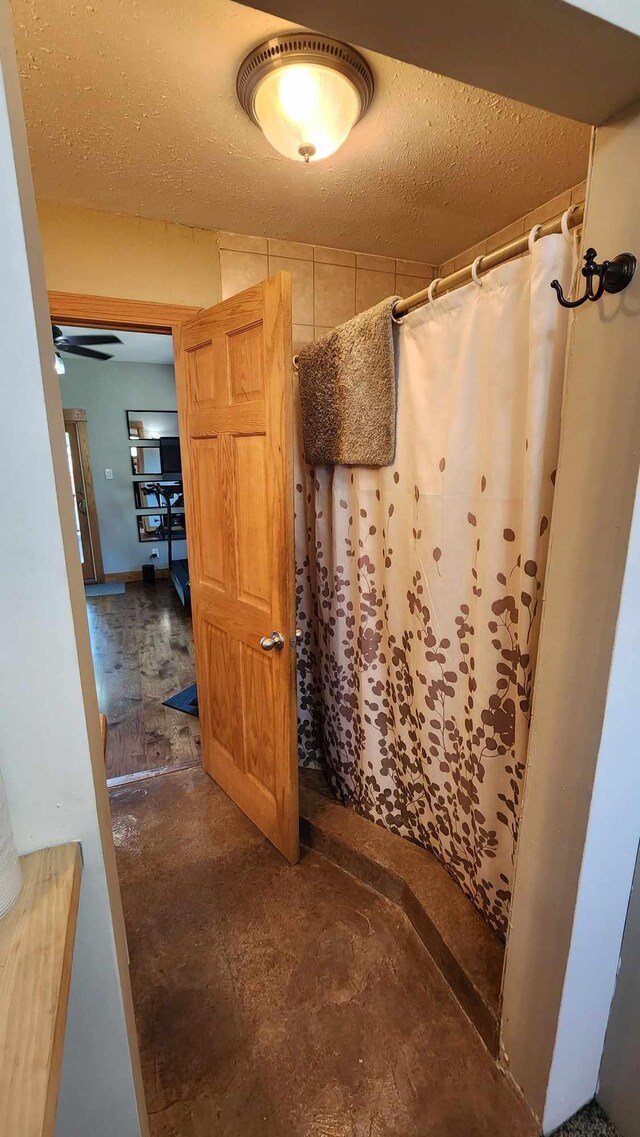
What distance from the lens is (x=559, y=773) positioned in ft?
2.94

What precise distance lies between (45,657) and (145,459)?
5716 millimetres

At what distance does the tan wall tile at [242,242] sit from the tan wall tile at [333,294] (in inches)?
9.6

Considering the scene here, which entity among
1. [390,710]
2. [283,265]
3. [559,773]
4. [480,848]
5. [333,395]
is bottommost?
[480,848]

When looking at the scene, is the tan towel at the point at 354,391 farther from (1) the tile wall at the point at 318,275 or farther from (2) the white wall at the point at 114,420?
(2) the white wall at the point at 114,420

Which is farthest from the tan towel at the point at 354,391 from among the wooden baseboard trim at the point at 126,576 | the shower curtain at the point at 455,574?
the wooden baseboard trim at the point at 126,576

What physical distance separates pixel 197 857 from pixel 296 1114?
814 mm

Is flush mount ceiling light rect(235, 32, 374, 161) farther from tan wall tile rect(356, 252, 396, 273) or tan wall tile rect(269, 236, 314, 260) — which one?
tan wall tile rect(356, 252, 396, 273)

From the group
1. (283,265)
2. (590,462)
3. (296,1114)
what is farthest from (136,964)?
(283,265)

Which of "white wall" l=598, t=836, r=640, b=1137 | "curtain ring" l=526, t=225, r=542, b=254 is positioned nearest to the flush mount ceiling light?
"curtain ring" l=526, t=225, r=542, b=254

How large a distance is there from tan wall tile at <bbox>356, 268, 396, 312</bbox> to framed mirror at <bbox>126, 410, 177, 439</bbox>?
4.03 metres

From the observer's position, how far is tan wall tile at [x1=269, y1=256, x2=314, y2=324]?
1995mm

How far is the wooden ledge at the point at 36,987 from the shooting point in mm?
374

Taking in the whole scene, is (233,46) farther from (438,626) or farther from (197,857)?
(197,857)

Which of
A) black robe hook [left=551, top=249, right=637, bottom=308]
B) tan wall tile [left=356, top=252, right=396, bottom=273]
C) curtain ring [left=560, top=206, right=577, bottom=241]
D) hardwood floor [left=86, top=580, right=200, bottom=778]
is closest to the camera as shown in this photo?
black robe hook [left=551, top=249, right=637, bottom=308]
